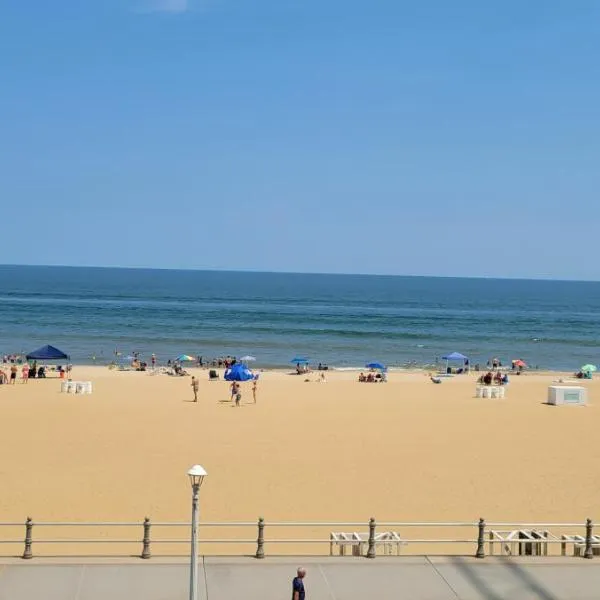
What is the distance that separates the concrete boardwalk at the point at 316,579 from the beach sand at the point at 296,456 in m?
3.92

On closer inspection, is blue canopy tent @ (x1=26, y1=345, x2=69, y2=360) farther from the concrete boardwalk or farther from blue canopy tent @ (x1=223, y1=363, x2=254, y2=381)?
the concrete boardwalk

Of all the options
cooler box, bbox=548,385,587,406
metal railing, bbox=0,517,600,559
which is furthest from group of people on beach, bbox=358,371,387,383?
metal railing, bbox=0,517,600,559

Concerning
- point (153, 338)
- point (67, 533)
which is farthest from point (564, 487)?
point (153, 338)

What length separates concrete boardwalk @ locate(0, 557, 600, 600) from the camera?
11016 mm

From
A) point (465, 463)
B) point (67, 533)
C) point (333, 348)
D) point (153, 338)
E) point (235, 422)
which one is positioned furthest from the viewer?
point (153, 338)

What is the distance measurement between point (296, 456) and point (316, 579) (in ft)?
36.0

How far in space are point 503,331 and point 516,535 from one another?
7573 cm

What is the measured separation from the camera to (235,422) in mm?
28375

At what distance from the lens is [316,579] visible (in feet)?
38.2

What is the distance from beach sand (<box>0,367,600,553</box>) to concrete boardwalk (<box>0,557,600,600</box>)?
12.9 feet

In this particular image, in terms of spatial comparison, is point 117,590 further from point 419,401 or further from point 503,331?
point 503,331

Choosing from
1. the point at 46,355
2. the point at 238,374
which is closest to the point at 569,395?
the point at 238,374

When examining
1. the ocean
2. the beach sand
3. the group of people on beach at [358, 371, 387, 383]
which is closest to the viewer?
the beach sand

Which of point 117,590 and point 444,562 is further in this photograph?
point 444,562
